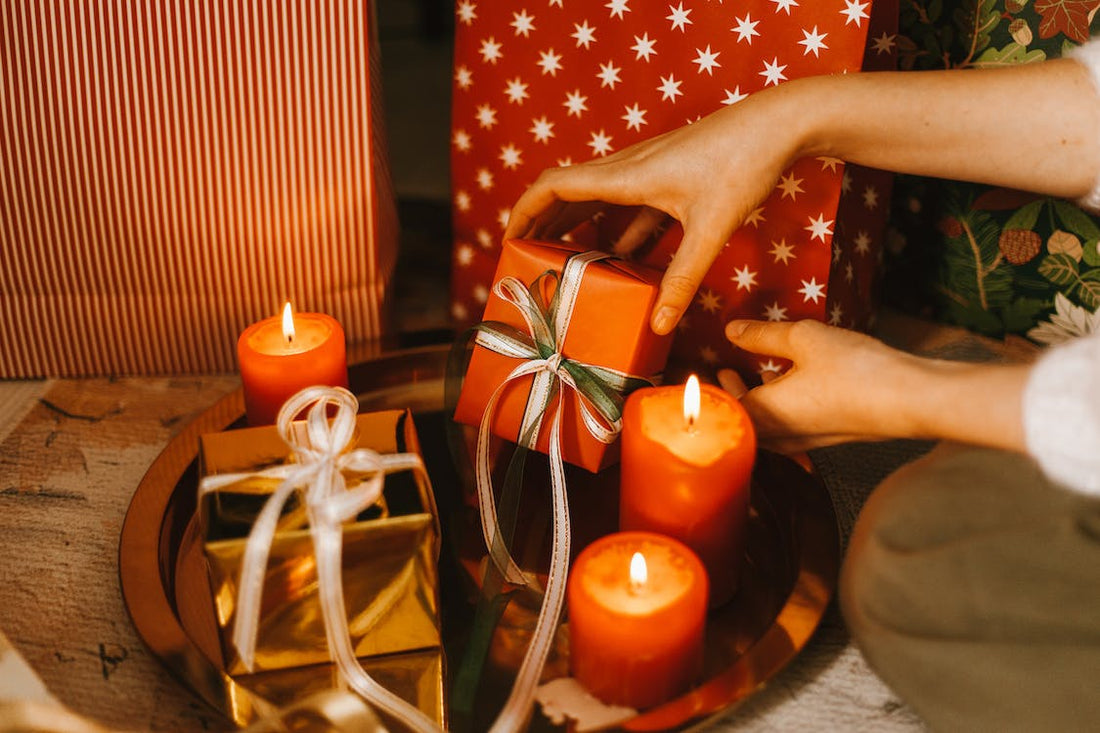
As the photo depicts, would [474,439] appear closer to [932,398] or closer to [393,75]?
[932,398]

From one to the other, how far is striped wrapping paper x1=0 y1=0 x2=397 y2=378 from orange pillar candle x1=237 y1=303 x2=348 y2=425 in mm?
140

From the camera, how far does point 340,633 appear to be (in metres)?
0.62

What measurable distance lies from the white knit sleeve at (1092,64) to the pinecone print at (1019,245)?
0.17m

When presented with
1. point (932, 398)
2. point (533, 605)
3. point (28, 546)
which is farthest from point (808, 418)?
point (28, 546)

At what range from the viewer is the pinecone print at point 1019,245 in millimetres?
923

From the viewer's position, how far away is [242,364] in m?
0.77

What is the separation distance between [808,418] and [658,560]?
170 mm

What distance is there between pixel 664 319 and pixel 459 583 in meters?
0.26

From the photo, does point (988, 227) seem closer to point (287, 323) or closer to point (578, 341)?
point (578, 341)

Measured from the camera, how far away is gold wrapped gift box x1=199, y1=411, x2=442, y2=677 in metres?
0.59

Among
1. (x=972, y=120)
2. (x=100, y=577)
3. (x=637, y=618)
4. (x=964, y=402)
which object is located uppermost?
(x=972, y=120)

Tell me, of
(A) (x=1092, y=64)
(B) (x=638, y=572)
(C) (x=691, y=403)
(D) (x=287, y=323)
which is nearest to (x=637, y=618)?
(B) (x=638, y=572)

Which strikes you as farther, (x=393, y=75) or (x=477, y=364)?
(x=393, y=75)

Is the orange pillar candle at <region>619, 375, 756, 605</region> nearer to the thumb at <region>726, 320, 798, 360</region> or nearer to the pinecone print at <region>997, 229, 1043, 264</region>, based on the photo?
the thumb at <region>726, 320, 798, 360</region>
